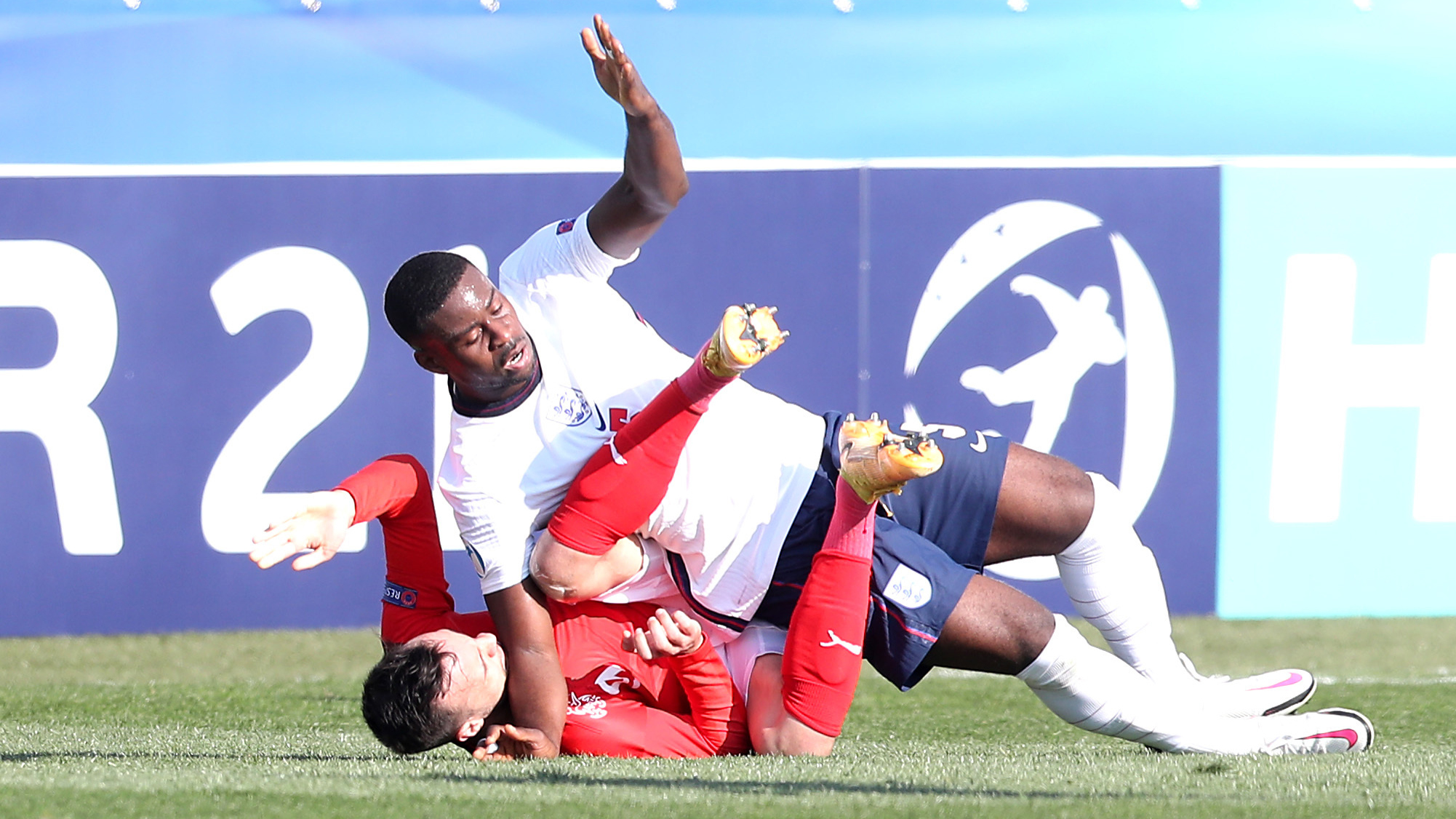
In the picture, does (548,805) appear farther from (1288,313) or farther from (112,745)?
(1288,313)

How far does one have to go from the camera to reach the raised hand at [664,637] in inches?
107

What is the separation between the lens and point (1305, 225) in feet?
17.0

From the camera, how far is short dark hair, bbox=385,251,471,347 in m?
2.71

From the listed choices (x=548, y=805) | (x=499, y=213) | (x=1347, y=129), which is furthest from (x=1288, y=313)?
(x=548, y=805)

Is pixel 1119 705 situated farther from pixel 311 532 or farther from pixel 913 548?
pixel 311 532

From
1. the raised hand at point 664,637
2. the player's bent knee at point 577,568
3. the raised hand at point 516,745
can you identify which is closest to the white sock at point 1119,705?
the raised hand at point 664,637

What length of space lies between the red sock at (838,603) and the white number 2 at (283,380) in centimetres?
259

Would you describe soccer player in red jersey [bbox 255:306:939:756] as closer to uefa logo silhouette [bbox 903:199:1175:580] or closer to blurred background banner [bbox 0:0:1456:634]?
blurred background banner [bbox 0:0:1456:634]

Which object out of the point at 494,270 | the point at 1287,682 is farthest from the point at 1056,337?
the point at 1287,682

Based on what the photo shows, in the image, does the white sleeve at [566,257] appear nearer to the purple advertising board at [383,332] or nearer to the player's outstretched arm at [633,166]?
the player's outstretched arm at [633,166]

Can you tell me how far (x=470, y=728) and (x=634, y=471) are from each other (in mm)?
583

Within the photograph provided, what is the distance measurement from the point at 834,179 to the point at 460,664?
2.86 m

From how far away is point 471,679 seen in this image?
2816 millimetres

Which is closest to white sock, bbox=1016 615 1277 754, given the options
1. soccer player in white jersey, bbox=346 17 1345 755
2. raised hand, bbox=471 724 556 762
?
soccer player in white jersey, bbox=346 17 1345 755
